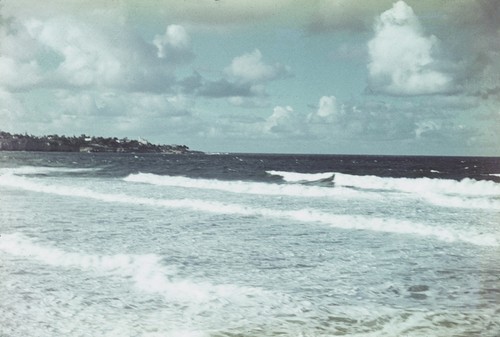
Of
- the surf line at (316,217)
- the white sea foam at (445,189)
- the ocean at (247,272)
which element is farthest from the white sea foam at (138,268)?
the white sea foam at (445,189)

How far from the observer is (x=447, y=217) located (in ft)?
47.6

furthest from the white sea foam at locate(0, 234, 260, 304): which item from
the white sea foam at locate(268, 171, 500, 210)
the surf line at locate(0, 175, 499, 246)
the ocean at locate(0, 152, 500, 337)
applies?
the white sea foam at locate(268, 171, 500, 210)

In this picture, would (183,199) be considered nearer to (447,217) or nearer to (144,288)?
(447,217)

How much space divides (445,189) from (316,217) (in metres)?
13.6

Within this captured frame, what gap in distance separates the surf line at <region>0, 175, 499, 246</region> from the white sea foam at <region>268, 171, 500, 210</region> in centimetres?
624

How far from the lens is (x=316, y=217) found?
14.2 m

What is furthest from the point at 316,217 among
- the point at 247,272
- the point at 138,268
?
the point at 138,268

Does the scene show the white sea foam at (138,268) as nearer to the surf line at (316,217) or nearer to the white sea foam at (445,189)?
the surf line at (316,217)

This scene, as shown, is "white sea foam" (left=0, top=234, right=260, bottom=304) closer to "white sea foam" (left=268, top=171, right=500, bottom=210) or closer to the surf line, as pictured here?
the surf line

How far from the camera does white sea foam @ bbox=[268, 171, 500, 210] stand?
61.5 ft

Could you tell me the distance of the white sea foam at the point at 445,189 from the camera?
61.5ft

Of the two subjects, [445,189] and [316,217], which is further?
[445,189]

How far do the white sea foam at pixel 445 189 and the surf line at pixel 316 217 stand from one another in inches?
246

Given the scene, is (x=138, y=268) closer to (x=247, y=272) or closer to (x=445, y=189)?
(x=247, y=272)
